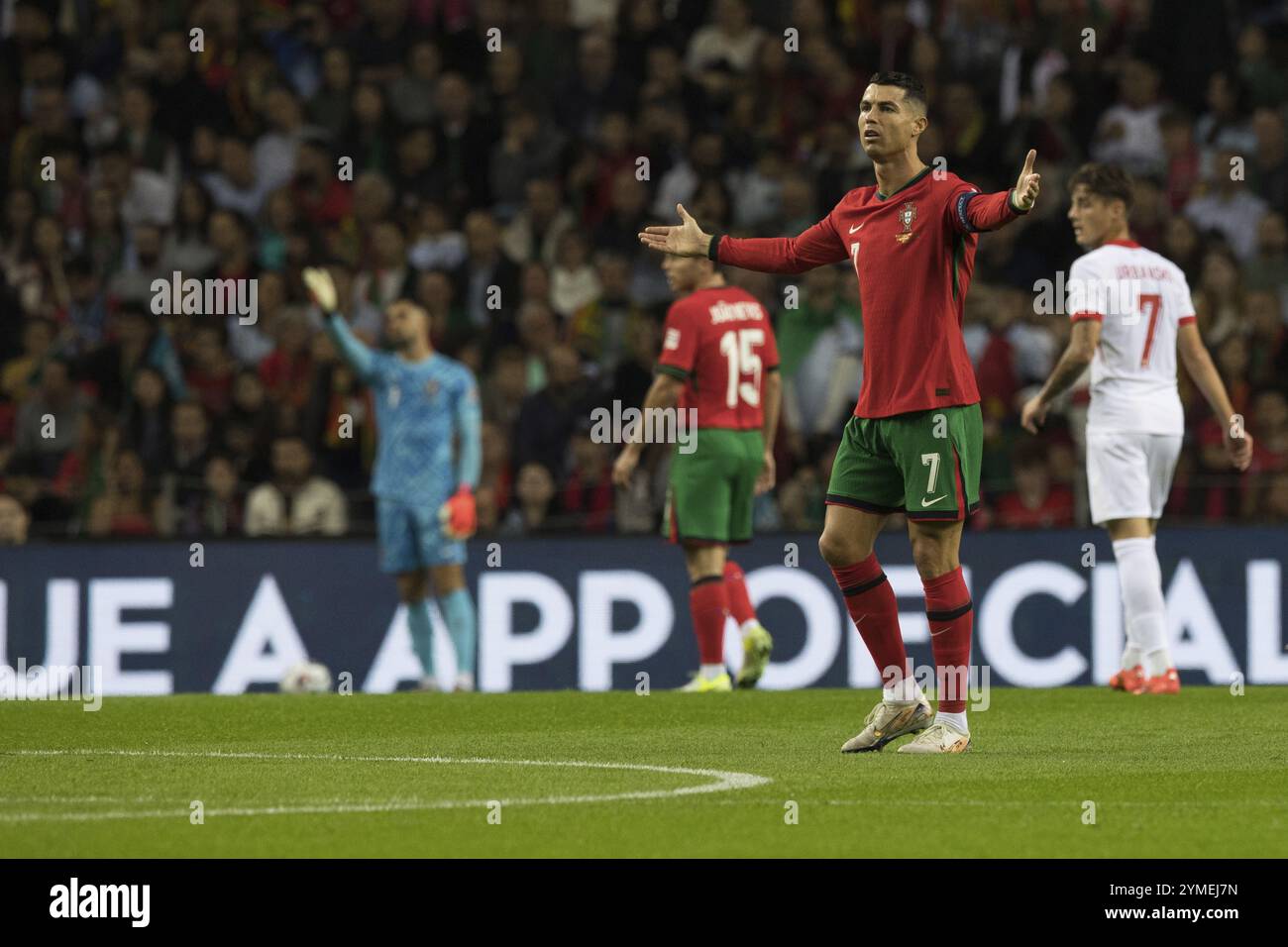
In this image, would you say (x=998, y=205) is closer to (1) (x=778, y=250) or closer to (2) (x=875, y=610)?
(1) (x=778, y=250)

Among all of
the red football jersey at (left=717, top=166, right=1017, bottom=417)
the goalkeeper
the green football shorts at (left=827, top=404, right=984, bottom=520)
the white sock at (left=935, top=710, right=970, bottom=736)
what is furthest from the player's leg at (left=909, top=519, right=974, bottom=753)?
the goalkeeper

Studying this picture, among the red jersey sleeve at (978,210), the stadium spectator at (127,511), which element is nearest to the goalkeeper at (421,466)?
the stadium spectator at (127,511)

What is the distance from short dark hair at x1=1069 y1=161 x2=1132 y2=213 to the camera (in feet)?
36.3

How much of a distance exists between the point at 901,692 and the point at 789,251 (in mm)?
1654

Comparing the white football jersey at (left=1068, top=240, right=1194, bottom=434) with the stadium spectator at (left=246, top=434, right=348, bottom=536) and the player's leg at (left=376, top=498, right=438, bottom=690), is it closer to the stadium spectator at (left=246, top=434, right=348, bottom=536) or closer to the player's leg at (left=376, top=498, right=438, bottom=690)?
the player's leg at (left=376, top=498, right=438, bottom=690)

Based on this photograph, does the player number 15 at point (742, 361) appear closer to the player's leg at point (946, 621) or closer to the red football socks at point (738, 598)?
the red football socks at point (738, 598)

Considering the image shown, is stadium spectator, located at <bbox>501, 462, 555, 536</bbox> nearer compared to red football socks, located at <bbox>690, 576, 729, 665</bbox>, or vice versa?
red football socks, located at <bbox>690, 576, 729, 665</bbox>

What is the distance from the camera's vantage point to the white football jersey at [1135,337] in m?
11.0

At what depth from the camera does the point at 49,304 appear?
17.3m

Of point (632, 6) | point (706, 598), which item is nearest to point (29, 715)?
point (706, 598)

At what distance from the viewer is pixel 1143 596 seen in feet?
36.0

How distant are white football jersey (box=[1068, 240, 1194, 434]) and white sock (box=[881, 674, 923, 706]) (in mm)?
3238

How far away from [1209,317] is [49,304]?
848 cm

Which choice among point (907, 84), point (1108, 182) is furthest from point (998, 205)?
point (1108, 182)
